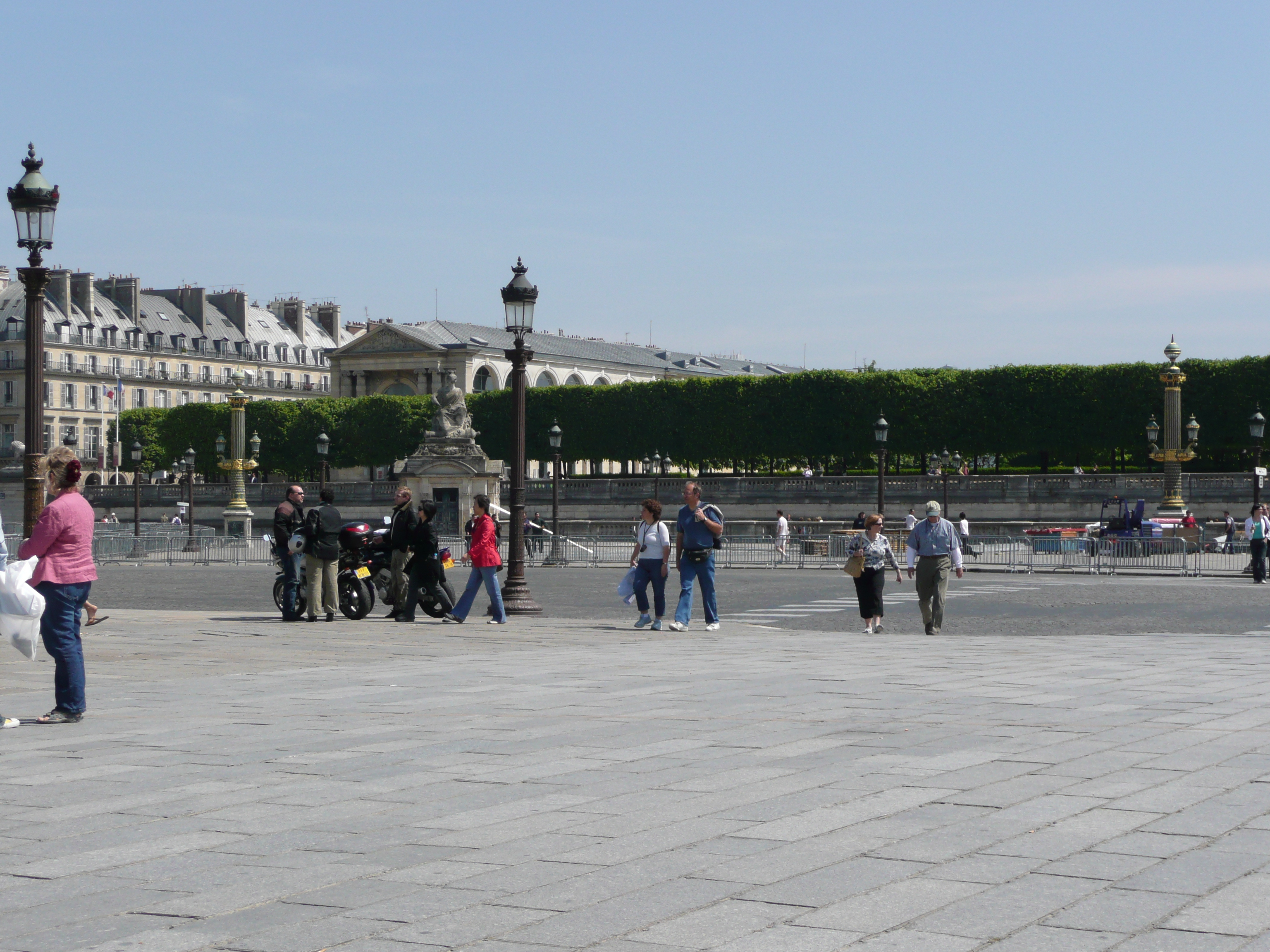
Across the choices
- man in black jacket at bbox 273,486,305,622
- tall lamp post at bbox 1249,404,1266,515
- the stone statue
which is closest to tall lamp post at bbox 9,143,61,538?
man in black jacket at bbox 273,486,305,622

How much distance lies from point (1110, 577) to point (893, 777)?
27368 millimetres

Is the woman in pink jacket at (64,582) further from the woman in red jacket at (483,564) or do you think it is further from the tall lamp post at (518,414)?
the tall lamp post at (518,414)

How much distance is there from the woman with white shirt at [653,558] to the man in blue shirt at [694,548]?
0.63ft

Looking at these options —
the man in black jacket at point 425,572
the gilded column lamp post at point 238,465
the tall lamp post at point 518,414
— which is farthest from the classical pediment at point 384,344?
the man in black jacket at point 425,572

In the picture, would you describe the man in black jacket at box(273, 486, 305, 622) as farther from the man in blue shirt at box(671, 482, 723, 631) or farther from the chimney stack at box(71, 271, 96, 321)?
the chimney stack at box(71, 271, 96, 321)

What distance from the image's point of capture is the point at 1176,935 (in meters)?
4.59

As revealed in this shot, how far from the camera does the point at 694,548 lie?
16969mm

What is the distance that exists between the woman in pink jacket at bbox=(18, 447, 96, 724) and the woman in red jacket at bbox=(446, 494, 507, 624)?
8630 mm

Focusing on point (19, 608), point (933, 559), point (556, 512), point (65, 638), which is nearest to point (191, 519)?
point (556, 512)

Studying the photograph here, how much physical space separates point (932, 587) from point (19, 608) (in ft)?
36.3

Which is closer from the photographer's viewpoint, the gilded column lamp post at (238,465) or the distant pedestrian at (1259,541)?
the distant pedestrian at (1259,541)

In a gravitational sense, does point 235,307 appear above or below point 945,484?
above

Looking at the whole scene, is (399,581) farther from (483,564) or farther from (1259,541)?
(1259,541)

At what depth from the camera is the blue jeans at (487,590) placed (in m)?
18.2
